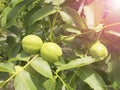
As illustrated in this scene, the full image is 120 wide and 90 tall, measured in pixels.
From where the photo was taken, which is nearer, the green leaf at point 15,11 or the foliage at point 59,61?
the foliage at point 59,61

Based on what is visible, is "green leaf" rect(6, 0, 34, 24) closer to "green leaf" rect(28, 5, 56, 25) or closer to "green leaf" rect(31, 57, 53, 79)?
"green leaf" rect(28, 5, 56, 25)

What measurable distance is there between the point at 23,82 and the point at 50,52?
0.14m

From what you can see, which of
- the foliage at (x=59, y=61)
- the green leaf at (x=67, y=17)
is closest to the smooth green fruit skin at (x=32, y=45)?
the foliage at (x=59, y=61)

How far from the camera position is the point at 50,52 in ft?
3.66

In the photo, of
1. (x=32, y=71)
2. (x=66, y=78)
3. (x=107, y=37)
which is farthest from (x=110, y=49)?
(x=32, y=71)

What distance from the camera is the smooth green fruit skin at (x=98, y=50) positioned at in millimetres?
1111

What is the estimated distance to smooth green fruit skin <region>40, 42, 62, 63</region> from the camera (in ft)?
3.65

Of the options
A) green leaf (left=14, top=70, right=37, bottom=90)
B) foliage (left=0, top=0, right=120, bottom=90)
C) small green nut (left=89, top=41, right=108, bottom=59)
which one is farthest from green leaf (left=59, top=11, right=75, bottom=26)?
green leaf (left=14, top=70, right=37, bottom=90)

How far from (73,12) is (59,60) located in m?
0.18

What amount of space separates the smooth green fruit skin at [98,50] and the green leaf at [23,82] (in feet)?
0.76

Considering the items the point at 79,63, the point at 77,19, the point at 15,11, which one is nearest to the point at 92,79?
the point at 79,63

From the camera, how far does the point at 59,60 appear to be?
3.84ft

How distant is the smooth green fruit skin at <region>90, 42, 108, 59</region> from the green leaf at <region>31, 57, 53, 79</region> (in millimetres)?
165

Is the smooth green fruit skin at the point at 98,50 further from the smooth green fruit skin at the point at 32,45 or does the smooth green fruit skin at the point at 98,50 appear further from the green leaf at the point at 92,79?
the smooth green fruit skin at the point at 32,45
